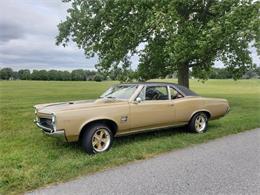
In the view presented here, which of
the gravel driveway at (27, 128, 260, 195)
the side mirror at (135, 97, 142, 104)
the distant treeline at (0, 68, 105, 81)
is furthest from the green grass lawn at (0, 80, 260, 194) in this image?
the distant treeline at (0, 68, 105, 81)

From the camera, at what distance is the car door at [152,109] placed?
24.1ft

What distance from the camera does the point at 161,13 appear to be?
13.9 m

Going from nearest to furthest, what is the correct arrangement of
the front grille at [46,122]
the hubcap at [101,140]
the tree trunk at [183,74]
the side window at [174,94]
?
the front grille at [46,122], the hubcap at [101,140], the side window at [174,94], the tree trunk at [183,74]

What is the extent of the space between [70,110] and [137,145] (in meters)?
1.75

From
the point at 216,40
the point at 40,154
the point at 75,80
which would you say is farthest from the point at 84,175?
the point at 75,80

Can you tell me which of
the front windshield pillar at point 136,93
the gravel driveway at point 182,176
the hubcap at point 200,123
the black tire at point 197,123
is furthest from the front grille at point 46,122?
the hubcap at point 200,123

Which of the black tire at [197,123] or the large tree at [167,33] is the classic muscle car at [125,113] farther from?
the large tree at [167,33]

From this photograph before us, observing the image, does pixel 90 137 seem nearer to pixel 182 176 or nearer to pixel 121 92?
pixel 121 92


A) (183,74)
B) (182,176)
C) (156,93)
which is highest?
(183,74)

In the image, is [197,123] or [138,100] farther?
[197,123]

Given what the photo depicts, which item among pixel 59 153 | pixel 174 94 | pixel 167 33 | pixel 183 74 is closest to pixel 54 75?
pixel 183 74

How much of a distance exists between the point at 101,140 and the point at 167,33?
8892 mm

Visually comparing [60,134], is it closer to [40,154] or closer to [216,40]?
[40,154]

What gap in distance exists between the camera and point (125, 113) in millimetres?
7098
